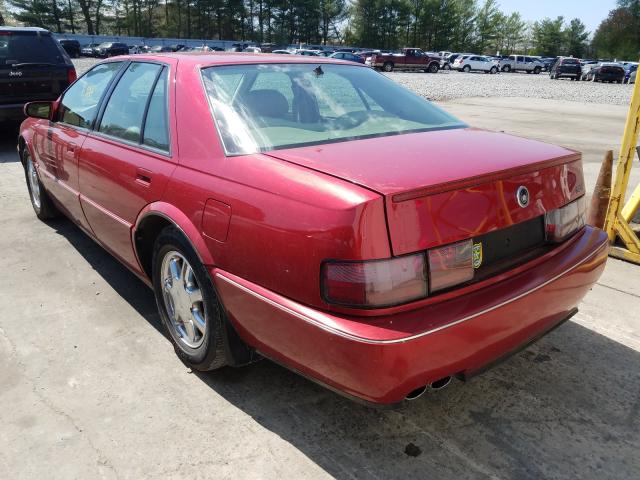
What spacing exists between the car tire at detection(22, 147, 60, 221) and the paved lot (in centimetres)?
168

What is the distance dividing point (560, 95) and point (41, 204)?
23.8 metres

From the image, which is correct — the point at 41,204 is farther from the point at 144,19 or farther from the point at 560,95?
the point at 144,19

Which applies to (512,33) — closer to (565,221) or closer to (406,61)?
(406,61)

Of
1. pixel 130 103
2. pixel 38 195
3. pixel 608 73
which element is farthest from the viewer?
pixel 608 73

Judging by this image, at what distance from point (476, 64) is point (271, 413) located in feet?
177

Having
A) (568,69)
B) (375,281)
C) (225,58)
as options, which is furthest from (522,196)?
(568,69)

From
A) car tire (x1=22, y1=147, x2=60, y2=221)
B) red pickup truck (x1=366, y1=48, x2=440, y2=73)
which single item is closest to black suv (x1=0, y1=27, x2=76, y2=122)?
car tire (x1=22, y1=147, x2=60, y2=221)

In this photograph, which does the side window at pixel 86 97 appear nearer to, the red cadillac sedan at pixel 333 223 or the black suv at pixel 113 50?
the red cadillac sedan at pixel 333 223

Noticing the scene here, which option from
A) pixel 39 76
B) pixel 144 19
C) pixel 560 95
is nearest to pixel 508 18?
pixel 144 19

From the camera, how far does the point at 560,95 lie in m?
23.9

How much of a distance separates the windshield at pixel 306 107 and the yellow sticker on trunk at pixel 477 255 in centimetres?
83

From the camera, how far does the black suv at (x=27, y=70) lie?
796 centimetres

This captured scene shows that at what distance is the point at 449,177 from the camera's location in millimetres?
2010

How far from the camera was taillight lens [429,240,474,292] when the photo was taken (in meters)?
1.95
